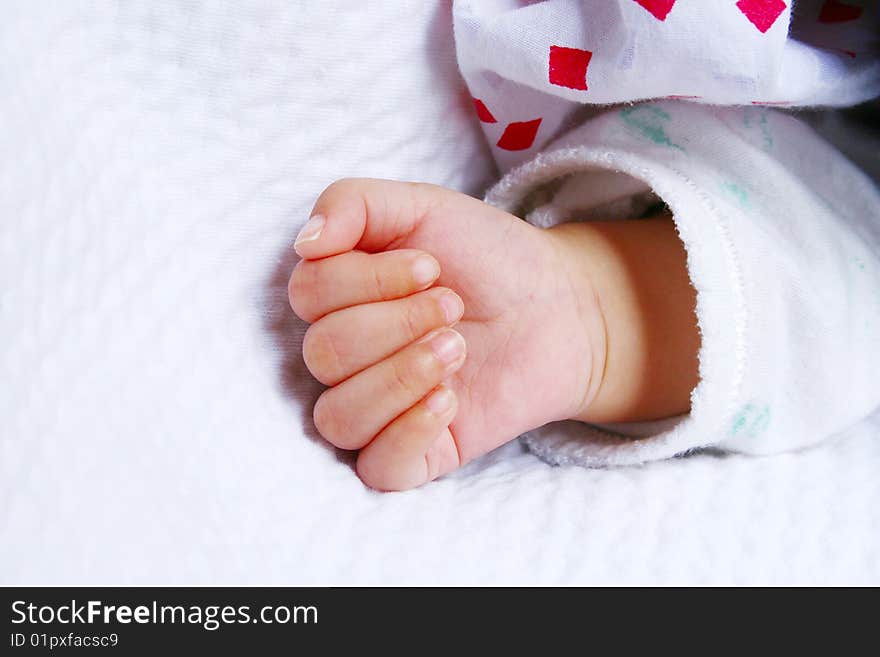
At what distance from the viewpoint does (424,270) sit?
54cm

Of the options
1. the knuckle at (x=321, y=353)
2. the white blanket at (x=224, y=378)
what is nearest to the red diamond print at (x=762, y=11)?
the white blanket at (x=224, y=378)

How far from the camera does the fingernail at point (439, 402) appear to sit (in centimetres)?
54

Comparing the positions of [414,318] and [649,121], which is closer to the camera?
[414,318]

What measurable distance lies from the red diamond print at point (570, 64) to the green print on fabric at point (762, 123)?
136 millimetres

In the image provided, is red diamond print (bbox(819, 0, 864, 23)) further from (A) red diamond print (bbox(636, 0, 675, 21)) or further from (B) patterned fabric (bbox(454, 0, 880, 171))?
(A) red diamond print (bbox(636, 0, 675, 21))

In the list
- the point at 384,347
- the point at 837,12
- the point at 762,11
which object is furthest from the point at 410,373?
the point at 837,12

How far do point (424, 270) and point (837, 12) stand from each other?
414 mm

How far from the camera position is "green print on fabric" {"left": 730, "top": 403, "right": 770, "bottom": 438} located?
62 cm

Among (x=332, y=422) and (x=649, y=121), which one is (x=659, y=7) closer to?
(x=649, y=121)

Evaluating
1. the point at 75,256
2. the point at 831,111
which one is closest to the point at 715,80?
the point at 831,111

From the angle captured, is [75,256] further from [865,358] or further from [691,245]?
[865,358]

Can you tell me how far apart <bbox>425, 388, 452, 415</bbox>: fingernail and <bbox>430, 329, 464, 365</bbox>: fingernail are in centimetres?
2

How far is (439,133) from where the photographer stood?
2.22ft

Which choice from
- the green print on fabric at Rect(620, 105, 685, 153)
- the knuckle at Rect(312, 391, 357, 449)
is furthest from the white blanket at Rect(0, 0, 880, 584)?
the green print on fabric at Rect(620, 105, 685, 153)
